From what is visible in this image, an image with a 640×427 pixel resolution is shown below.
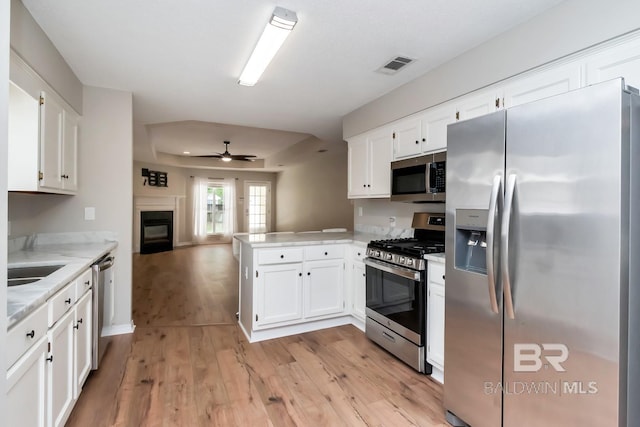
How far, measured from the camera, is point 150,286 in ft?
16.5

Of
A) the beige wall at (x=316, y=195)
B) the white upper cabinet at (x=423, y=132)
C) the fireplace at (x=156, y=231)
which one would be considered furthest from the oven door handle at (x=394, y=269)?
the fireplace at (x=156, y=231)

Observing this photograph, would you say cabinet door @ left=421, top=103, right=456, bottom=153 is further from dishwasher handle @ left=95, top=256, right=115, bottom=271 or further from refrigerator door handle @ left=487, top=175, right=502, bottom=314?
dishwasher handle @ left=95, top=256, right=115, bottom=271

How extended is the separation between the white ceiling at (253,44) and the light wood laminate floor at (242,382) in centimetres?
245

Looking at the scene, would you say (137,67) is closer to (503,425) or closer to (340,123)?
(340,123)

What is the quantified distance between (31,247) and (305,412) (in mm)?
2736

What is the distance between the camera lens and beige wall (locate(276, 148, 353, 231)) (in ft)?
23.3

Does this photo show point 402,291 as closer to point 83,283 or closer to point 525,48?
point 525,48

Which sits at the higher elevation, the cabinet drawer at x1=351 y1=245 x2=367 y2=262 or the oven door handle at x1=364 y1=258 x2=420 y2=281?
the cabinet drawer at x1=351 y1=245 x2=367 y2=262

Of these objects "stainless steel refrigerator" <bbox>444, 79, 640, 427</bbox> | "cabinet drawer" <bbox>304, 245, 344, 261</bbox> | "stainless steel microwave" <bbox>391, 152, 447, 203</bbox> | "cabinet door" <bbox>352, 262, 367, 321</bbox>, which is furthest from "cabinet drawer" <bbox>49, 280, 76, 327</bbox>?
"stainless steel microwave" <bbox>391, 152, 447, 203</bbox>

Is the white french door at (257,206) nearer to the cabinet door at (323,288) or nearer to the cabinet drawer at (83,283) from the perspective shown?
the cabinet door at (323,288)

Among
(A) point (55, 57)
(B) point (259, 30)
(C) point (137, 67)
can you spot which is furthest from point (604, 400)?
(A) point (55, 57)

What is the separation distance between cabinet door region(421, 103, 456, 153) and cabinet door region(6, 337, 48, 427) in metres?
2.83

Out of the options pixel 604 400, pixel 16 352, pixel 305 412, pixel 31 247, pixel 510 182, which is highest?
pixel 510 182

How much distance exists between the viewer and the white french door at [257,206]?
10.9 m
